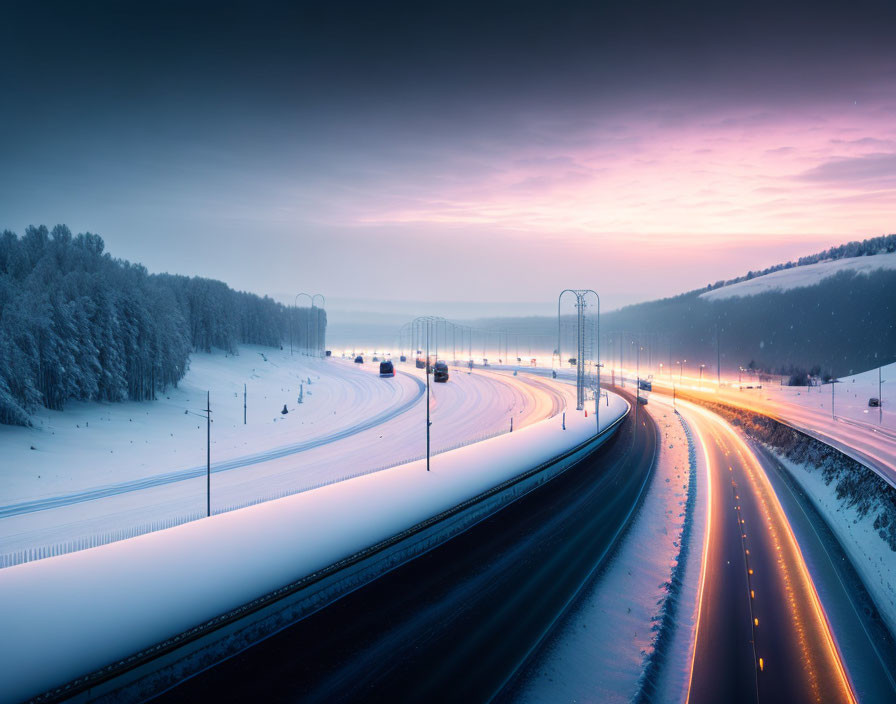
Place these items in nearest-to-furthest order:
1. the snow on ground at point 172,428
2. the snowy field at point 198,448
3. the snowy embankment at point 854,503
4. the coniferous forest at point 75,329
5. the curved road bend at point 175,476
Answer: the snowy embankment at point 854,503, the snowy field at point 198,448, the curved road bend at point 175,476, the snow on ground at point 172,428, the coniferous forest at point 75,329

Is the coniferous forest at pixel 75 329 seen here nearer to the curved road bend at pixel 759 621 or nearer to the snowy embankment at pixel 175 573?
the snowy embankment at pixel 175 573

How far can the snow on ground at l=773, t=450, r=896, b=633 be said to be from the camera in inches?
845

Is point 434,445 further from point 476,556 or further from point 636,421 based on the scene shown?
point 636,421

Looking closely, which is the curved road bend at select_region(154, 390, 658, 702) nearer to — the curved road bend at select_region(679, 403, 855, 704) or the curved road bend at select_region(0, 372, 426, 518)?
the curved road bend at select_region(679, 403, 855, 704)

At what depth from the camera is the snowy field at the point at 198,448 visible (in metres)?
29.7

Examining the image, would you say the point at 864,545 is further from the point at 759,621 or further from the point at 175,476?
the point at 175,476

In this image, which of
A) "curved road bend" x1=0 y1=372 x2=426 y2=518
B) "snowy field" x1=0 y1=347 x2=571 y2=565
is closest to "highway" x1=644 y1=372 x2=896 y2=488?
"snowy field" x1=0 y1=347 x2=571 y2=565

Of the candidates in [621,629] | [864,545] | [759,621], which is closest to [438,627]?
[621,629]

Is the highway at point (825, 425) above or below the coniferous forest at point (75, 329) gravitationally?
below

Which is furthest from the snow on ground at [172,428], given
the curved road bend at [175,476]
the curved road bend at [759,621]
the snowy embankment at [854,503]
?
the snowy embankment at [854,503]

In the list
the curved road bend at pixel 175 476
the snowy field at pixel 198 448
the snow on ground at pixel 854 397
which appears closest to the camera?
the snowy field at pixel 198 448

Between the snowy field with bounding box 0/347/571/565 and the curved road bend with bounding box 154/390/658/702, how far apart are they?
50.2 ft

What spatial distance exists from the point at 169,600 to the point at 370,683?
770 centimetres

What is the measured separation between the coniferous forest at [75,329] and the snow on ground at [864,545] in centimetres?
5927
